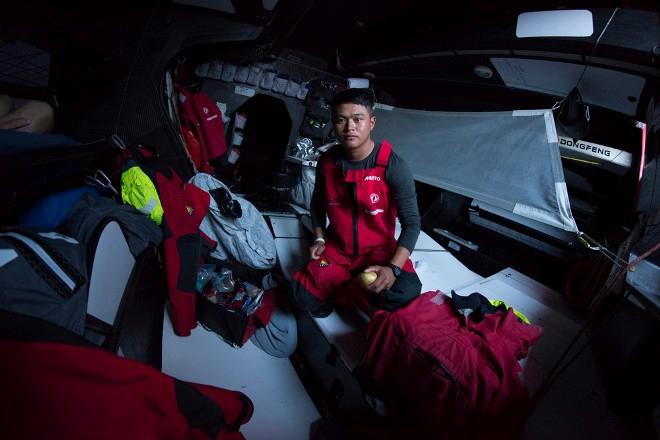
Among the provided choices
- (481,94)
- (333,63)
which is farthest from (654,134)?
(333,63)

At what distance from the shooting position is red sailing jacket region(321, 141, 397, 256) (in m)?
1.46

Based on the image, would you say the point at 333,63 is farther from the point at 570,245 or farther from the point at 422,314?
the point at 422,314

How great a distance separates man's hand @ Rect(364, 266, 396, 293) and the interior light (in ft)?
5.79

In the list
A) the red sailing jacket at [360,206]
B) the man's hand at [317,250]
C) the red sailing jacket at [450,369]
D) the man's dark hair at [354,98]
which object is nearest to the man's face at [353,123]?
the man's dark hair at [354,98]

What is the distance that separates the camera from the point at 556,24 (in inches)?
63.4

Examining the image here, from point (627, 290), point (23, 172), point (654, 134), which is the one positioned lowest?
point (23, 172)

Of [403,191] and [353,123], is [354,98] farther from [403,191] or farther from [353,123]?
[403,191]

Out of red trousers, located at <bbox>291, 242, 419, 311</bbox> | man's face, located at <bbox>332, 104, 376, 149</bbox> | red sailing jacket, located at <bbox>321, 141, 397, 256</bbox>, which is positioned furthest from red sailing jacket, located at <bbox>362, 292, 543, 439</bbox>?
man's face, located at <bbox>332, 104, 376, 149</bbox>

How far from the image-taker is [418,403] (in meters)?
0.97

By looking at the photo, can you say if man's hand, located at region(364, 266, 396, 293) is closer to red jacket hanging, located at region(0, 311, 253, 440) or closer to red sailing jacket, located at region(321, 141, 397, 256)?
red sailing jacket, located at region(321, 141, 397, 256)

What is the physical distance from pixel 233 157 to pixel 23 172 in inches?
102

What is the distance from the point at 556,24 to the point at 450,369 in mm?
2043

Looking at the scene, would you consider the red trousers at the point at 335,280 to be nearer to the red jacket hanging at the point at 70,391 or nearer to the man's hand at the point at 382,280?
the man's hand at the point at 382,280

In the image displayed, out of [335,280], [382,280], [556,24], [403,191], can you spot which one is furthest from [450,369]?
[556,24]
